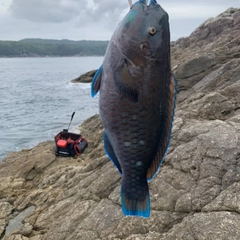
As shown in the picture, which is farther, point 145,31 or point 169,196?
point 169,196

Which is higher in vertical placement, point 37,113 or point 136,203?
point 136,203

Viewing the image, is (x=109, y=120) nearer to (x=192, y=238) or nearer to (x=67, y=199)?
(x=192, y=238)

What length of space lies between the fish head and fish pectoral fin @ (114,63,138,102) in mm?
144

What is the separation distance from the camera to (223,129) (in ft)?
23.4

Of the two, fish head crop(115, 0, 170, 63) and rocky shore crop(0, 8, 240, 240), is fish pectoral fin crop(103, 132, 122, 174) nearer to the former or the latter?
fish head crop(115, 0, 170, 63)

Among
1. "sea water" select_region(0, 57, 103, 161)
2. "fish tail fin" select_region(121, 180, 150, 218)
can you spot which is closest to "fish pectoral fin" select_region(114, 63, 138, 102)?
"fish tail fin" select_region(121, 180, 150, 218)

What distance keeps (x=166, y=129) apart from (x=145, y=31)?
0.75 metres

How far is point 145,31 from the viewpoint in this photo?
2.41m

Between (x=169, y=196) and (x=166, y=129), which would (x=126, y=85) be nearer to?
(x=166, y=129)

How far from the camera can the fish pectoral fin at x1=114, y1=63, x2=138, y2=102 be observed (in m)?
2.35

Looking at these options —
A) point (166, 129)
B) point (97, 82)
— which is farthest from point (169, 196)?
point (97, 82)

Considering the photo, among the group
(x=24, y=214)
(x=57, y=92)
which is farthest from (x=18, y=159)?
(x=57, y=92)

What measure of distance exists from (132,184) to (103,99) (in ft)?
2.41

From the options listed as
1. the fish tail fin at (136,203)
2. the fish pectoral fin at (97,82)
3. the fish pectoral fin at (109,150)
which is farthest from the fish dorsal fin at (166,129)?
the fish pectoral fin at (97,82)
